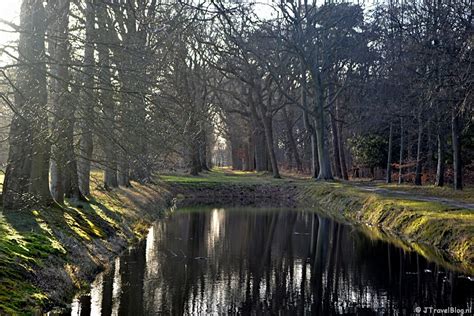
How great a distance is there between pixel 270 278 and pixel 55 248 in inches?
176

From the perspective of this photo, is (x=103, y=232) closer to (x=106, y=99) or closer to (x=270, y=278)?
(x=270, y=278)

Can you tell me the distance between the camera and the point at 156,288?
36.9ft

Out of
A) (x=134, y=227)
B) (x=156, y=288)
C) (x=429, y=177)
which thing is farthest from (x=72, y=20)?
(x=429, y=177)

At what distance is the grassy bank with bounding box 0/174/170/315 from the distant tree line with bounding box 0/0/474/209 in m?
0.78

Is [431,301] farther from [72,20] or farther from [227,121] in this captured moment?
[227,121]

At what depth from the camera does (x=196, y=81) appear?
128 ft

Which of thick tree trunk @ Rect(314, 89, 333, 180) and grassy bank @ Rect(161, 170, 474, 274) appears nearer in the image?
grassy bank @ Rect(161, 170, 474, 274)

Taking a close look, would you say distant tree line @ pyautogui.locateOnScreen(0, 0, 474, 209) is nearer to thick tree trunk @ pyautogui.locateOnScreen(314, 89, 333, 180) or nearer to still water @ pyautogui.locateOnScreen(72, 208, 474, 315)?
thick tree trunk @ pyautogui.locateOnScreen(314, 89, 333, 180)

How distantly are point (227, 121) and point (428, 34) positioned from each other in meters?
31.0

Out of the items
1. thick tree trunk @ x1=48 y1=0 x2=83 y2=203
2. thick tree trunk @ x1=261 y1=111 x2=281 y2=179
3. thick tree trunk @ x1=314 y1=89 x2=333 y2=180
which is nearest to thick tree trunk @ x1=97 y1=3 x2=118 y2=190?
thick tree trunk @ x1=48 y1=0 x2=83 y2=203

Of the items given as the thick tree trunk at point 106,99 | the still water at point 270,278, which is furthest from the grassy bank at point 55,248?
the thick tree trunk at point 106,99

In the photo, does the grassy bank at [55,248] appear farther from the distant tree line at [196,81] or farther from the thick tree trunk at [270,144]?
the thick tree trunk at [270,144]

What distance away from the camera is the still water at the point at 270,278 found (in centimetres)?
1012

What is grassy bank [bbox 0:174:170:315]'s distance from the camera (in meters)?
8.98
